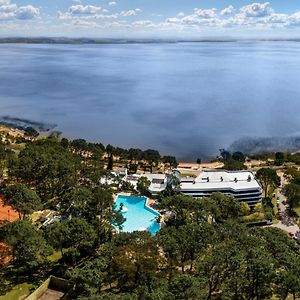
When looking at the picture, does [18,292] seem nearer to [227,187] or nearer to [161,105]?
[227,187]

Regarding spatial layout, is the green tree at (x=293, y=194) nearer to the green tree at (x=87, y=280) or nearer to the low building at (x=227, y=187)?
the low building at (x=227, y=187)

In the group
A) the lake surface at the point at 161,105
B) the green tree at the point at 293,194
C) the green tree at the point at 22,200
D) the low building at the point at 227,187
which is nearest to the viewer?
the green tree at the point at 22,200

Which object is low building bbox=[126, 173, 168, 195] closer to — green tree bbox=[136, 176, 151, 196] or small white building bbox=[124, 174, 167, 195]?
small white building bbox=[124, 174, 167, 195]

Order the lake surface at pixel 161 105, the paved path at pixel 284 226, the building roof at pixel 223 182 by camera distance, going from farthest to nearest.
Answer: the lake surface at pixel 161 105 → the building roof at pixel 223 182 → the paved path at pixel 284 226

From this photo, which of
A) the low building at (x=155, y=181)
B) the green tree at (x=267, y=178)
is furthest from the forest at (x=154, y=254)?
the green tree at (x=267, y=178)

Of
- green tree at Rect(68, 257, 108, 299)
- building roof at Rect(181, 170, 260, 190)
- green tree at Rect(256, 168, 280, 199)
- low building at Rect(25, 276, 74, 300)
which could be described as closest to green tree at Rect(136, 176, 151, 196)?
building roof at Rect(181, 170, 260, 190)

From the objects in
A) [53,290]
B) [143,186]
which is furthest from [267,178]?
[53,290]
